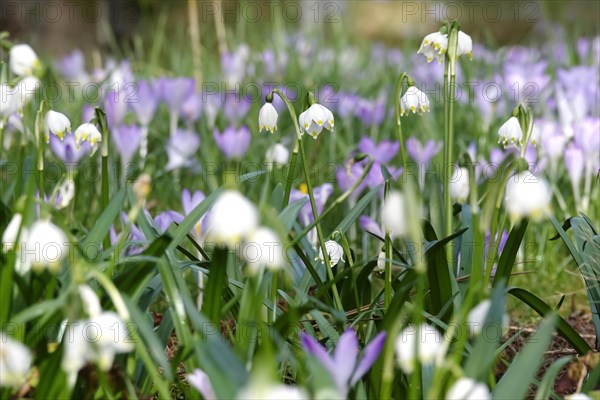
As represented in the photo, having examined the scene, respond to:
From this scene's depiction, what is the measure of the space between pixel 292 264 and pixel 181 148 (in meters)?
1.37

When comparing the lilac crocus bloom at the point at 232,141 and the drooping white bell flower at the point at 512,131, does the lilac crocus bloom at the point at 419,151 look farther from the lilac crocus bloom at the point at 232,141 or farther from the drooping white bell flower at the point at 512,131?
the drooping white bell flower at the point at 512,131

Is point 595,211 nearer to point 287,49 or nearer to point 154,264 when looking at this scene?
point 154,264

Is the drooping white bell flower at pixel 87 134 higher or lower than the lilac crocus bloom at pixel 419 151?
higher

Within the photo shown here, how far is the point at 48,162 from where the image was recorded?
2979 millimetres

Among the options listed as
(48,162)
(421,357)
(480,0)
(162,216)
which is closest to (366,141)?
(162,216)

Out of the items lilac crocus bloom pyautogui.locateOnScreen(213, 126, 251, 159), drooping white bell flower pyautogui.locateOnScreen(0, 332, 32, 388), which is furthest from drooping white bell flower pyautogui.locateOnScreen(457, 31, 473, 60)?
lilac crocus bloom pyautogui.locateOnScreen(213, 126, 251, 159)

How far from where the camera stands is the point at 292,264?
1552 mm

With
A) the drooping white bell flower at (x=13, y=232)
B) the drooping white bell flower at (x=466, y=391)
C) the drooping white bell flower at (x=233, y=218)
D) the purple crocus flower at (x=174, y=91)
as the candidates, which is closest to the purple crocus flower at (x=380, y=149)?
the purple crocus flower at (x=174, y=91)

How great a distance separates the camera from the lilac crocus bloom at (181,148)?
2805 millimetres

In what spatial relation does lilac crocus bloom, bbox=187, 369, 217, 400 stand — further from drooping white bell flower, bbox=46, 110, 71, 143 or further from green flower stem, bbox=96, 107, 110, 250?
drooping white bell flower, bbox=46, 110, 71, 143

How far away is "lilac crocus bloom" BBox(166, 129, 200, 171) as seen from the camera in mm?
2805

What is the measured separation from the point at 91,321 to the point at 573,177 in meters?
1.74

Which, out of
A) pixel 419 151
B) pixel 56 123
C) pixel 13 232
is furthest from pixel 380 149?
pixel 13 232

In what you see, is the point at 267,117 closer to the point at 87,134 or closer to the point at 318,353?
the point at 87,134
